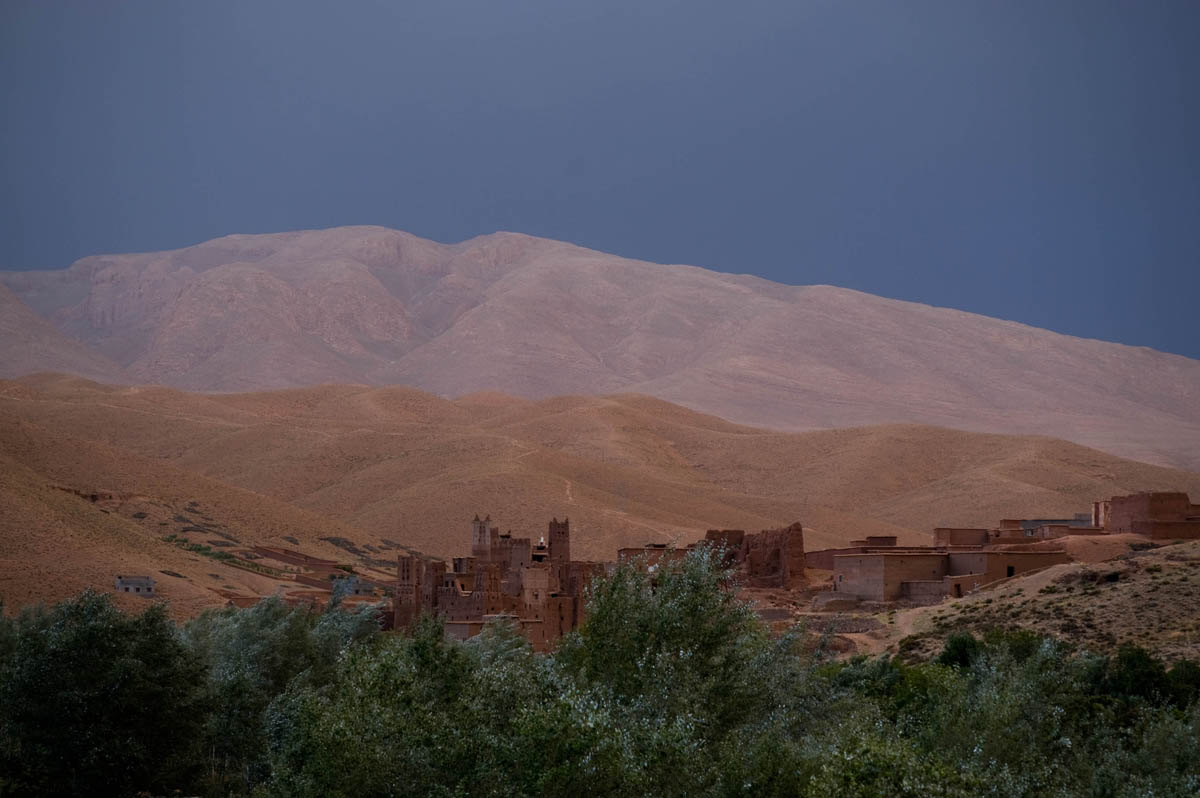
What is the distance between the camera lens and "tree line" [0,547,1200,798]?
1539cm

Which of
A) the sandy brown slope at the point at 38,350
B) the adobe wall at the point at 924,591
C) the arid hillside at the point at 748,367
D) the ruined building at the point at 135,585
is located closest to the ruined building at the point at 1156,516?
the adobe wall at the point at 924,591

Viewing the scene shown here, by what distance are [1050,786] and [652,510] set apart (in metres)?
67.3

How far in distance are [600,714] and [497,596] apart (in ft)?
69.8

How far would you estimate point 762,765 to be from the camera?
15906mm

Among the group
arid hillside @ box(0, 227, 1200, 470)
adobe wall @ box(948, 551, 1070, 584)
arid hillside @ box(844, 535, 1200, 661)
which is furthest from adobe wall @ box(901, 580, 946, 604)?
arid hillside @ box(0, 227, 1200, 470)

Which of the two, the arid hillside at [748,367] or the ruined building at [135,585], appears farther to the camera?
the arid hillside at [748,367]

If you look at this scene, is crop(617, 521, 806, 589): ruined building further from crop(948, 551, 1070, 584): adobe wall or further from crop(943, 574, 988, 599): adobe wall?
crop(948, 551, 1070, 584): adobe wall

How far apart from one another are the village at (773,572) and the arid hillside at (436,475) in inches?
336

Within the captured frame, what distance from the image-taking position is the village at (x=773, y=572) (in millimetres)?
36344

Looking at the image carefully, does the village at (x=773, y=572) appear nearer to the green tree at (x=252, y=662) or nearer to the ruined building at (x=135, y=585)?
the ruined building at (x=135, y=585)

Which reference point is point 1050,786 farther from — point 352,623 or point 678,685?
point 352,623

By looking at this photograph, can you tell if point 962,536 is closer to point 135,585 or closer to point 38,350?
point 135,585

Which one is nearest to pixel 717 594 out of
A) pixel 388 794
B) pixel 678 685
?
pixel 678 685

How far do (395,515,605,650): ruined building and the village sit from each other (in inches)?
1.5
